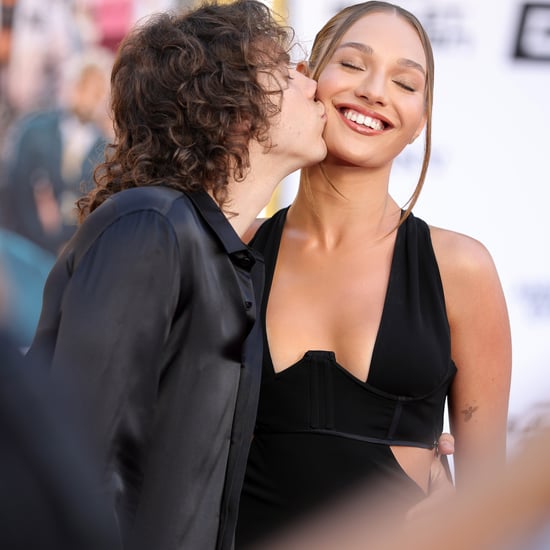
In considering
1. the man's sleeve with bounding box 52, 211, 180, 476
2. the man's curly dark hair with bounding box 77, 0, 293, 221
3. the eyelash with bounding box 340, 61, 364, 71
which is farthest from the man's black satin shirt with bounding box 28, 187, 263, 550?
the eyelash with bounding box 340, 61, 364, 71

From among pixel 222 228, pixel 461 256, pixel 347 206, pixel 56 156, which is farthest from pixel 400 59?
pixel 56 156

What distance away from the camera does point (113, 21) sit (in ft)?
13.1

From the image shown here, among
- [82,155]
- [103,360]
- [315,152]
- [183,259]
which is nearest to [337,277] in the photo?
[315,152]

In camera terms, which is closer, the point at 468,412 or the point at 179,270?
the point at 179,270

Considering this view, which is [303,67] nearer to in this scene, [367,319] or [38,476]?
[367,319]

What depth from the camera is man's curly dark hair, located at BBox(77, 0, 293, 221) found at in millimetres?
1940

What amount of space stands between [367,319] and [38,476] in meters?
1.54

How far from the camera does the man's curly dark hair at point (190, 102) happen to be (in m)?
1.94

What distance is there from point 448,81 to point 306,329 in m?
1.87

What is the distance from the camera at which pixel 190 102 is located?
194 centimetres

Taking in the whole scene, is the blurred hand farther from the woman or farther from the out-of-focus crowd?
the out-of-focus crowd

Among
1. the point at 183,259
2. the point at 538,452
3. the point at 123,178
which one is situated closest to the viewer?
the point at 538,452

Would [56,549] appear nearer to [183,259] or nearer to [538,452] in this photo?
[538,452]

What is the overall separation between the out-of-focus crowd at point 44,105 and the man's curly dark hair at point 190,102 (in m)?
2.00
